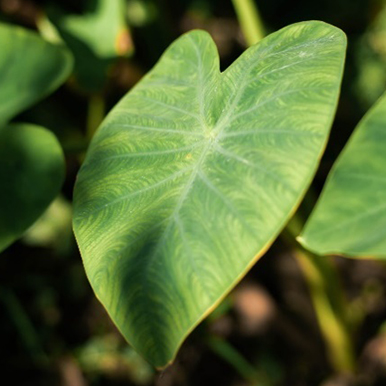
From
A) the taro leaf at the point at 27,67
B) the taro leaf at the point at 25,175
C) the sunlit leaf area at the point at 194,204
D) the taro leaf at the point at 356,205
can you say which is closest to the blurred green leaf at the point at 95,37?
the sunlit leaf area at the point at 194,204

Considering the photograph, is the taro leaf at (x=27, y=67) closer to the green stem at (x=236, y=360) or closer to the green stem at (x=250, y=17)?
the green stem at (x=250, y=17)

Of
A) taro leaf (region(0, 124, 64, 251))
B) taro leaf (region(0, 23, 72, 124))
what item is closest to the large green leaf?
taro leaf (region(0, 124, 64, 251))

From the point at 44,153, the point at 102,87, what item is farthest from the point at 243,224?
the point at 102,87

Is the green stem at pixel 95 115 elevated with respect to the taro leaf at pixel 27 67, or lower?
lower

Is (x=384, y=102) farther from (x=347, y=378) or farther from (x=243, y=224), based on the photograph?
(x=347, y=378)

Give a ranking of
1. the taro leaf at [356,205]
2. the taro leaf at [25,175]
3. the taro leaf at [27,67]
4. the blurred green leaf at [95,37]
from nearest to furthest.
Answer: the taro leaf at [356,205]
the taro leaf at [25,175]
the taro leaf at [27,67]
the blurred green leaf at [95,37]

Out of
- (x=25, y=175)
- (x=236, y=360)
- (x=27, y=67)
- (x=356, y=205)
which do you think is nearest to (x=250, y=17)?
(x=27, y=67)
